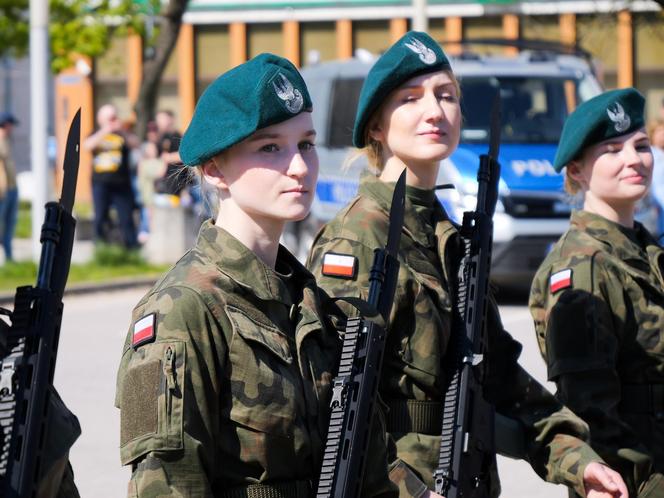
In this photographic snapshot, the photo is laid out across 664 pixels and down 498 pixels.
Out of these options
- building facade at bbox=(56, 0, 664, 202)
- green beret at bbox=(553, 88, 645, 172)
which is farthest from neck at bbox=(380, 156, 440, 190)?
building facade at bbox=(56, 0, 664, 202)

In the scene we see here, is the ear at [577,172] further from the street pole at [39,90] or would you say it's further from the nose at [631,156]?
the street pole at [39,90]

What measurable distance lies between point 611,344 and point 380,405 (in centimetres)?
94

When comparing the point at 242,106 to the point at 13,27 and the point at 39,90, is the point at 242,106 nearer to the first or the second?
the point at 39,90

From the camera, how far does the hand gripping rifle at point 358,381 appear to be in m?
2.90

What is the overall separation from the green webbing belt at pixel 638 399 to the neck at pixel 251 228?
4.82 feet

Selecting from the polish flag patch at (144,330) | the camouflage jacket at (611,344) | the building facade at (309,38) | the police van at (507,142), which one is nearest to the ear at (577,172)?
the camouflage jacket at (611,344)

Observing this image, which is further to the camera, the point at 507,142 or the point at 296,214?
the point at 507,142

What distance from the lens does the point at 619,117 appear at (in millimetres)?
4359

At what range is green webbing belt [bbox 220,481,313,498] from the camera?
2.80 metres

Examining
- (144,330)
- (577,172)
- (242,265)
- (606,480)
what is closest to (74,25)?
(577,172)

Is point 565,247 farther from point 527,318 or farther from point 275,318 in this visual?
point 527,318

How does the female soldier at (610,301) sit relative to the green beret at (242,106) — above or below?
below

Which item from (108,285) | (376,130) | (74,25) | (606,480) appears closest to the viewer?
(606,480)

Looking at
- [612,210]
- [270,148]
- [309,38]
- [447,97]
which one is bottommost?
[612,210]
